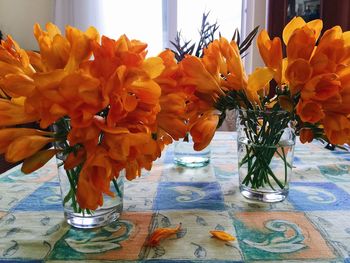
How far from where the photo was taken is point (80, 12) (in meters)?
2.49

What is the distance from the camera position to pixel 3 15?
2529 mm

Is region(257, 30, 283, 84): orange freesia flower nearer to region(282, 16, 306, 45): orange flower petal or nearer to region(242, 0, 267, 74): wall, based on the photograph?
region(282, 16, 306, 45): orange flower petal

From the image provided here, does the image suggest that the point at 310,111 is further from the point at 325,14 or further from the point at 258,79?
the point at 325,14

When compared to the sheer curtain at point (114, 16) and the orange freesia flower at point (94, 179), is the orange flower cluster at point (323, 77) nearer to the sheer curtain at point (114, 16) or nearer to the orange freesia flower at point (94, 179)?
the orange freesia flower at point (94, 179)

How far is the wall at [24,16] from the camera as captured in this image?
2.57 m

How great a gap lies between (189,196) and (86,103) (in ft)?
1.15

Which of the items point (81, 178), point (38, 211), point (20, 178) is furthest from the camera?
point (20, 178)

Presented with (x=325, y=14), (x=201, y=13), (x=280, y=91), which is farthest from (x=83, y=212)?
(x=201, y=13)

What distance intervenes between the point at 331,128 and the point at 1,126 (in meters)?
0.41

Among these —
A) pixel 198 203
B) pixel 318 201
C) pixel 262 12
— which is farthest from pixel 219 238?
pixel 262 12

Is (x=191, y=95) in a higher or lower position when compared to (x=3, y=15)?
lower

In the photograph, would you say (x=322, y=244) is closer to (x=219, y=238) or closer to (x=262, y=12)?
(x=219, y=238)

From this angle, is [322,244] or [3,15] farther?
[3,15]

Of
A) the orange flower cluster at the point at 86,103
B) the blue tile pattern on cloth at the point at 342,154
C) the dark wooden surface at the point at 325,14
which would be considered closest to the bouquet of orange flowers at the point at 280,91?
the orange flower cluster at the point at 86,103
